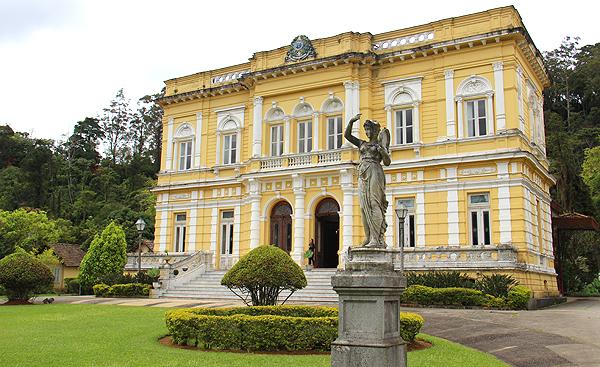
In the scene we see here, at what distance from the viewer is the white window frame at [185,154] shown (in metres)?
32.2

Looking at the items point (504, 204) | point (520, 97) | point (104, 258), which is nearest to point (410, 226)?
point (504, 204)

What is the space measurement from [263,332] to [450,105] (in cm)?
1645

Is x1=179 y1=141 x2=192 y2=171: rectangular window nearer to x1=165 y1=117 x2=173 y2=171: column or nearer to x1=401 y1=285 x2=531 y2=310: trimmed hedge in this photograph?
x1=165 y1=117 x2=173 y2=171: column

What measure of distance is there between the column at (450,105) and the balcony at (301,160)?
16.1 ft

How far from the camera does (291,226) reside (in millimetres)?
27719

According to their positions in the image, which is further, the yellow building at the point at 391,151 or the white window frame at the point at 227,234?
the white window frame at the point at 227,234

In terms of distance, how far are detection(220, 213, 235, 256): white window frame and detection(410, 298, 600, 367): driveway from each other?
14.0 metres

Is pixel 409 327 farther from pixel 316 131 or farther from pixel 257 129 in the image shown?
pixel 257 129

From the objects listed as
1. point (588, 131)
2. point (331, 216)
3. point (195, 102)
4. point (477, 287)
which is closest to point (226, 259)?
point (331, 216)

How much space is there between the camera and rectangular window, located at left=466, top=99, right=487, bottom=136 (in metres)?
24.3

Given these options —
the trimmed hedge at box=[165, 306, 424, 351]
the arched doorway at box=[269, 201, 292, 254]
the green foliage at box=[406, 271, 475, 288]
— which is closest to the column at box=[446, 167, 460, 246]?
the green foliage at box=[406, 271, 475, 288]

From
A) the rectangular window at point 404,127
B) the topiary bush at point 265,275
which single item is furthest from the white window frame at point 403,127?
the topiary bush at point 265,275

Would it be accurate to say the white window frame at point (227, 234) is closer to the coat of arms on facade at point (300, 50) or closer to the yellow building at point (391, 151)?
the yellow building at point (391, 151)

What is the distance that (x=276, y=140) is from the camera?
95.0ft
